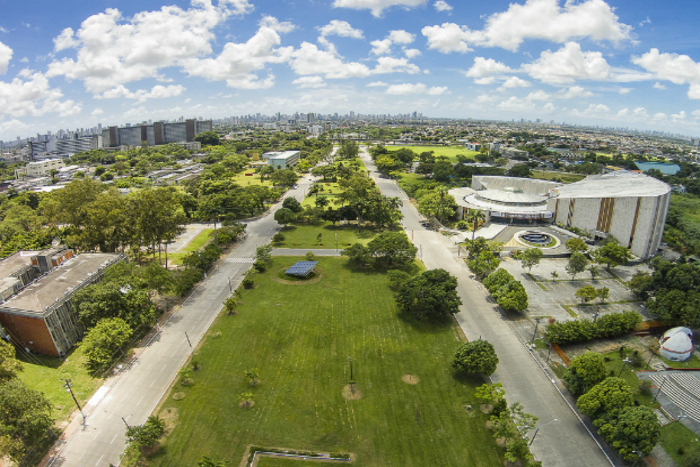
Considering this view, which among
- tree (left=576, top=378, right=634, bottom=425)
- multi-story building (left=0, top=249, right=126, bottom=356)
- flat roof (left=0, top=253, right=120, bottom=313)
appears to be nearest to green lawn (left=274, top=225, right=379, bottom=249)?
flat roof (left=0, top=253, right=120, bottom=313)

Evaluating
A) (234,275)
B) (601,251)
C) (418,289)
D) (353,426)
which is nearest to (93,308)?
(234,275)

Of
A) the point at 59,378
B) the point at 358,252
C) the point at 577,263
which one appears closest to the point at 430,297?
the point at 358,252

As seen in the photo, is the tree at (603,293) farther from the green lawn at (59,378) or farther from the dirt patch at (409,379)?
the green lawn at (59,378)

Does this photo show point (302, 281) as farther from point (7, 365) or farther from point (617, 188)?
→ point (617, 188)

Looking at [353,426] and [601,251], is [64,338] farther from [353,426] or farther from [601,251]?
[601,251]

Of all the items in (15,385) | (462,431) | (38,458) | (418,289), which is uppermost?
(418,289)

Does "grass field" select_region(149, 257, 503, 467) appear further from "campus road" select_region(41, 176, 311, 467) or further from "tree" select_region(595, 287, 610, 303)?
"tree" select_region(595, 287, 610, 303)

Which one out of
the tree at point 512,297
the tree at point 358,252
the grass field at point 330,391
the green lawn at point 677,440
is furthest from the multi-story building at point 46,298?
the green lawn at point 677,440

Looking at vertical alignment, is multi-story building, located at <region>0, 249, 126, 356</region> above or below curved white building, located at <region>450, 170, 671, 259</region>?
below
